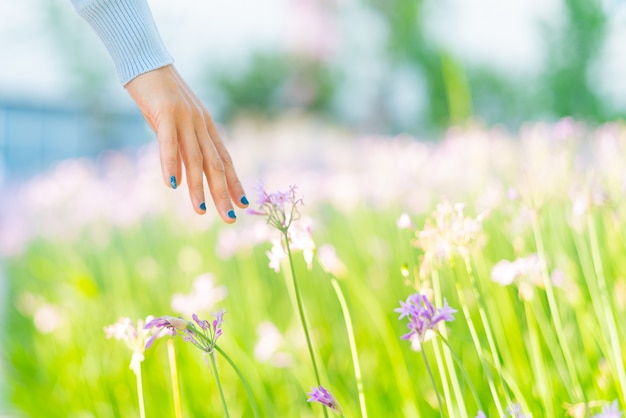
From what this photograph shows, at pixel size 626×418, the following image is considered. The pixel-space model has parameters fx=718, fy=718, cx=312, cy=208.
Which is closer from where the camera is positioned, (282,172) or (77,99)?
(282,172)

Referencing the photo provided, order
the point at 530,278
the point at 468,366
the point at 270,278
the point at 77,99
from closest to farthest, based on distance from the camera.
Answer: the point at 530,278 < the point at 468,366 < the point at 270,278 < the point at 77,99

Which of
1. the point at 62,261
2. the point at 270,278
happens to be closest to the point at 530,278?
the point at 270,278

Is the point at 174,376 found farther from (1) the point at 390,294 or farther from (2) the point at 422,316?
(1) the point at 390,294

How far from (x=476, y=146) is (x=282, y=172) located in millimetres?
1215

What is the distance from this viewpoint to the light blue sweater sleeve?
0.87 meters

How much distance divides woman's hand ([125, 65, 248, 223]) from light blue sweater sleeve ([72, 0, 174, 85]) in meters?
0.01

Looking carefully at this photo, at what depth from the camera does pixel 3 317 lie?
12.2ft

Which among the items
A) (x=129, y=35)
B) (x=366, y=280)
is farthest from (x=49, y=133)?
(x=129, y=35)

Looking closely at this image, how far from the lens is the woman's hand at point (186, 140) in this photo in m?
0.82

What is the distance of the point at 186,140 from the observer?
0.83 m

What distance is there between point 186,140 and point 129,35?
17 centimetres

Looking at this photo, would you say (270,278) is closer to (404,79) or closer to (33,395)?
(33,395)

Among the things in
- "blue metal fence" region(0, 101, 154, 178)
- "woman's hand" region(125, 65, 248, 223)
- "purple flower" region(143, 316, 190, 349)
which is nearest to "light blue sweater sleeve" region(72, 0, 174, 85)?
"woman's hand" region(125, 65, 248, 223)

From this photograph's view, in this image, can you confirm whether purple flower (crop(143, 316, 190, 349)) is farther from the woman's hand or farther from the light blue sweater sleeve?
the light blue sweater sleeve
